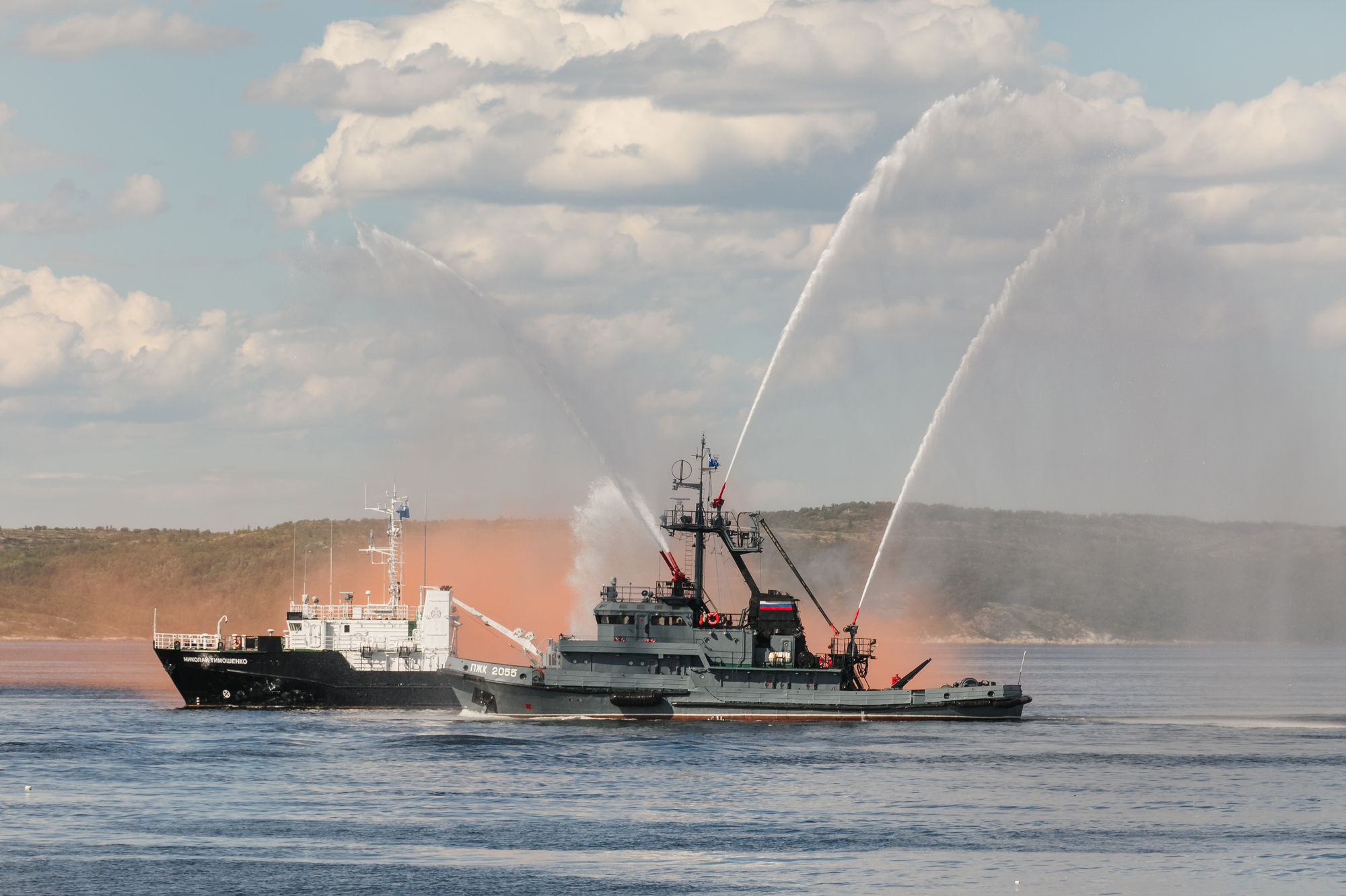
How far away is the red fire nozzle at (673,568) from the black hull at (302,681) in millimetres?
15656

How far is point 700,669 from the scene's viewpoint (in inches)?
2685

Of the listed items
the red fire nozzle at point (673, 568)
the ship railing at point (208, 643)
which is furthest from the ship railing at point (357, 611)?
the red fire nozzle at point (673, 568)

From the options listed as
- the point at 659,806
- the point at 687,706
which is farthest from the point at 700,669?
the point at 659,806

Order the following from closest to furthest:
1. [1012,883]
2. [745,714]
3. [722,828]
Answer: [1012,883] → [722,828] → [745,714]

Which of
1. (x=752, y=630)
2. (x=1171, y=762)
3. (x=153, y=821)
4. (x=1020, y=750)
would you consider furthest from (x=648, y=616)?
(x=153, y=821)

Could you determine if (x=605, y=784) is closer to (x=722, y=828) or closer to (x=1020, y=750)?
(x=722, y=828)

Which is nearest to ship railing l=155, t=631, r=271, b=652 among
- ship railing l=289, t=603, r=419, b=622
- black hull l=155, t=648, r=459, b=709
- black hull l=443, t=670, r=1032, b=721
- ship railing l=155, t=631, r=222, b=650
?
ship railing l=155, t=631, r=222, b=650

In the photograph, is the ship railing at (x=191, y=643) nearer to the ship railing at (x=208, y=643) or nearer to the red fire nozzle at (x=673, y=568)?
the ship railing at (x=208, y=643)

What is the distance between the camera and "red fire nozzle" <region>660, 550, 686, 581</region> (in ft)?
230

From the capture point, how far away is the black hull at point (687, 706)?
67812mm

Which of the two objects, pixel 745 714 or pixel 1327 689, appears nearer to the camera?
pixel 745 714

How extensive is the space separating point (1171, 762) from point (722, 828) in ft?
83.2

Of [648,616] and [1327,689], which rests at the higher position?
[648,616]

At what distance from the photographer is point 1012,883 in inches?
1428
